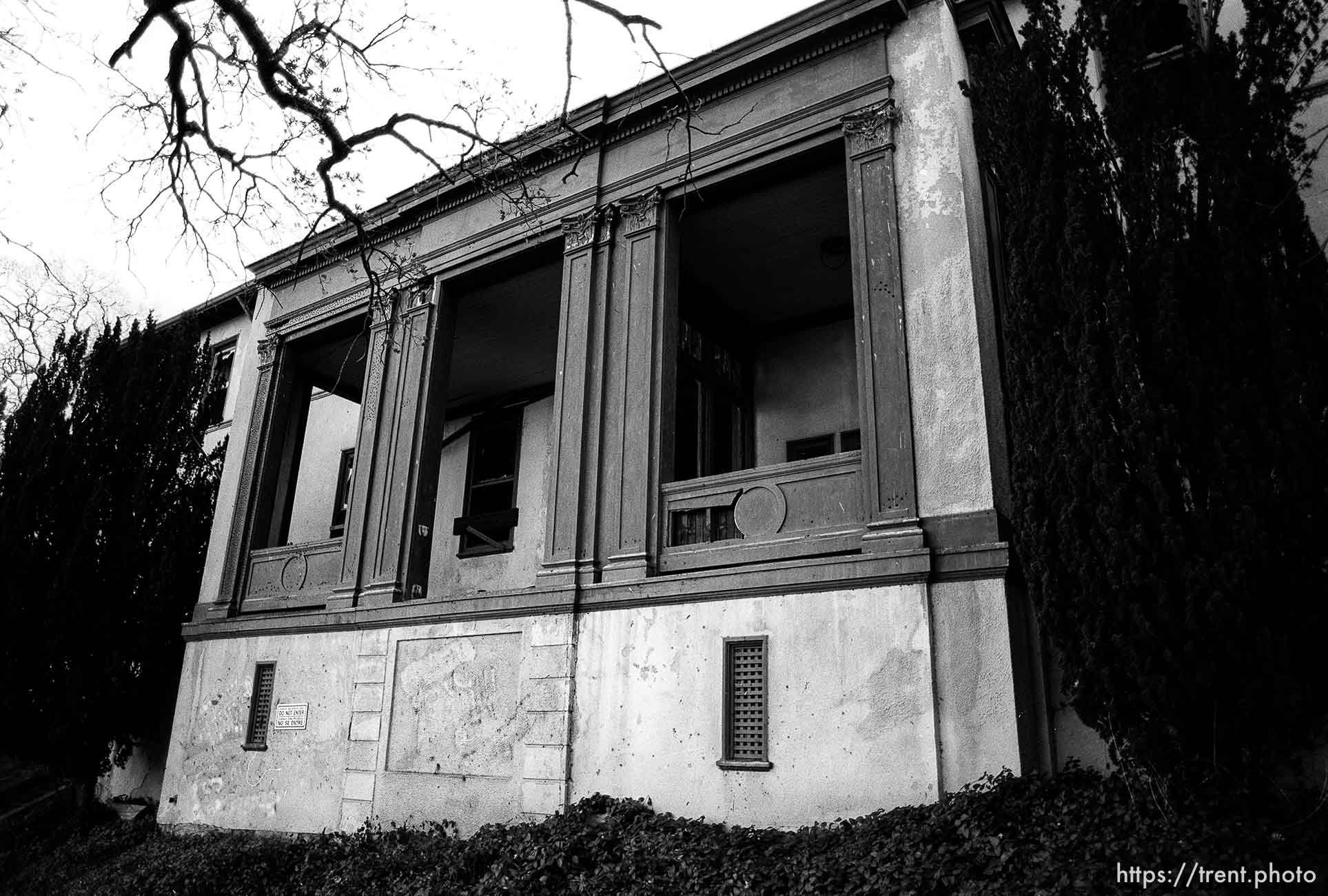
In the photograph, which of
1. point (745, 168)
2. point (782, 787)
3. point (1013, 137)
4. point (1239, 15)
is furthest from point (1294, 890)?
point (1239, 15)

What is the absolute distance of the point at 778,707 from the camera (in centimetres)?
825

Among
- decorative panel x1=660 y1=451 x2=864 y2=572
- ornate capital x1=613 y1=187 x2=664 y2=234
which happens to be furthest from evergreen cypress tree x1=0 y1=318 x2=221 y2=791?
decorative panel x1=660 y1=451 x2=864 y2=572

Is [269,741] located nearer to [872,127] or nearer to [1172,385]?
[872,127]

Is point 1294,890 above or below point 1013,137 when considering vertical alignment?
below

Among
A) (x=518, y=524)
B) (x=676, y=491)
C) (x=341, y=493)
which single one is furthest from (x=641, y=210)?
(x=341, y=493)

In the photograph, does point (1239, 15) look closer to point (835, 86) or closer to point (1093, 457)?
point (835, 86)

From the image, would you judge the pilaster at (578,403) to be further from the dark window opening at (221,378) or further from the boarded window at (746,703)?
the dark window opening at (221,378)

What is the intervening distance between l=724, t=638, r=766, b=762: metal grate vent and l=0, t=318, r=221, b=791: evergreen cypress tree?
10320 mm

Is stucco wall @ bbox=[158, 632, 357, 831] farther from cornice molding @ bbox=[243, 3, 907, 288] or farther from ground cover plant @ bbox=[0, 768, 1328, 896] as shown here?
cornice molding @ bbox=[243, 3, 907, 288]

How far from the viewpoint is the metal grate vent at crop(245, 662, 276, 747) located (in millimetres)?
12305

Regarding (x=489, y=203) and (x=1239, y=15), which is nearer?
(x=1239, y=15)

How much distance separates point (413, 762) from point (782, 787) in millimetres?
4638

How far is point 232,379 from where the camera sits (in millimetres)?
20594
